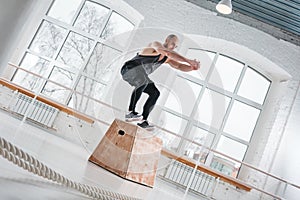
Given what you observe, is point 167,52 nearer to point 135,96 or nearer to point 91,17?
point 135,96

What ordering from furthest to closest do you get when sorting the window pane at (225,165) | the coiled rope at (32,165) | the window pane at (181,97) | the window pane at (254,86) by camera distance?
the window pane at (254,86) → the window pane at (225,165) → the window pane at (181,97) → the coiled rope at (32,165)

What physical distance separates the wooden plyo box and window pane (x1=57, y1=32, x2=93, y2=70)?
4.26 metres

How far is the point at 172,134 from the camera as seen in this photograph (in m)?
2.06

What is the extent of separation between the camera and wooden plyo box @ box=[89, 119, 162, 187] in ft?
6.74

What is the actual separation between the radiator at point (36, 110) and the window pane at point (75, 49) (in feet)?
4.09

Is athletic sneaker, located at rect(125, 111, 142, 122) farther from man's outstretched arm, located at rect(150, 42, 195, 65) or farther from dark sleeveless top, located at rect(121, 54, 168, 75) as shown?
man's outstretched arm, located at rect(150, 42, 195, 65)

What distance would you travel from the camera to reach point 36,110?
17.5 feet

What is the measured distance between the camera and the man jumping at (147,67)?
1747 millimetres

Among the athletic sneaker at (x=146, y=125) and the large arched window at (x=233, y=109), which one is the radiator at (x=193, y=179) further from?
the athletic sneaker at (x=146, y=125)

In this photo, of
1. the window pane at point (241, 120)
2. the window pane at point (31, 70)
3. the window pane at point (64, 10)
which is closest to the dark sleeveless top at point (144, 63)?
the window pane at point (241, 120)

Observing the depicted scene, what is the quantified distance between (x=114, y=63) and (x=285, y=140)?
431 cm

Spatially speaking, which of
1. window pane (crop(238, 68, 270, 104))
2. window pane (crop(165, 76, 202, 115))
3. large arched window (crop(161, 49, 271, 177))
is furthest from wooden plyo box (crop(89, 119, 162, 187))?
window pane (crop(238, 68, 270, 104))

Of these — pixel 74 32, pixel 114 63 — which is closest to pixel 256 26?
pixel 74 32

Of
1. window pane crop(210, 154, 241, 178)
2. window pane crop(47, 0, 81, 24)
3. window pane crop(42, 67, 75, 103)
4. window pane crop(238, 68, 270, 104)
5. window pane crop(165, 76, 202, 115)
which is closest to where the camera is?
window pane crop(165, 76, 202, 115)
